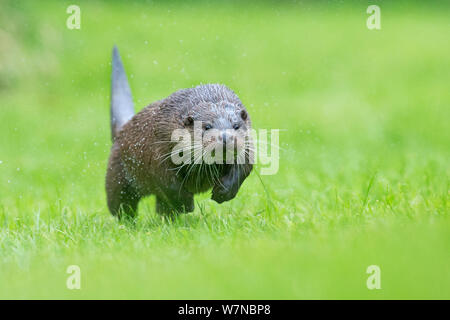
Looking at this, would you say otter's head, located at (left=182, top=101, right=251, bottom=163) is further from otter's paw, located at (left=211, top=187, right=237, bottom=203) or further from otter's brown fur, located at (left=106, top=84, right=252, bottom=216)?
otter's paw, located at (left=211, top=187, right=237, bottom=203)

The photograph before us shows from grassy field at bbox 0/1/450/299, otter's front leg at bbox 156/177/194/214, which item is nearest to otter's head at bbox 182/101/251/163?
otter's front leg at bbox 156/177/194/214

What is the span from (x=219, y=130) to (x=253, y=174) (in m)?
1.24

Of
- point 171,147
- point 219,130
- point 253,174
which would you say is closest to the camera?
point 219,130

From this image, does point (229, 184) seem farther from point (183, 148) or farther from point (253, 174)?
point (253, 174)

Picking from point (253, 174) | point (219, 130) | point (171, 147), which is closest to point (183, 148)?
point (171, 147)

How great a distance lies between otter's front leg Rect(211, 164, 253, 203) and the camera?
4.57 meters

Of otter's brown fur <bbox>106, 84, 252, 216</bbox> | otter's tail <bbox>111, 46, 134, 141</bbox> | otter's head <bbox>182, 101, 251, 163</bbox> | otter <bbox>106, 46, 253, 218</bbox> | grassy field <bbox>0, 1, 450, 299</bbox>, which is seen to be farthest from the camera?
otter's tail <bbox>111, 46, 134, 141</bbox>

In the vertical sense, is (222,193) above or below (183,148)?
below

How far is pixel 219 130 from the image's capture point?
437 centimetres

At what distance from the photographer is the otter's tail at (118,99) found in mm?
5570

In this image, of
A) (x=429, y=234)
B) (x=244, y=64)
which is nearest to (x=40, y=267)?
(x=429, y=234)

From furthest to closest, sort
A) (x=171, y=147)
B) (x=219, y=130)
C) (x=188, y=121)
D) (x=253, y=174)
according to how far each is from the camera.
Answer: (x=253, y=174) < (x=171, y=147) < (x=188, y=121) < (x=219, y=130)

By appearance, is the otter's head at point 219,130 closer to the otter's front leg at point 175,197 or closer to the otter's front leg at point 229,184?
the otter's front leg at point 229,184

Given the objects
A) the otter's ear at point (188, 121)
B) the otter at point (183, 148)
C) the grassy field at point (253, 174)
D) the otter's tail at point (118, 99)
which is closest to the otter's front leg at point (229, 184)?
the otter at point (183, 148)
